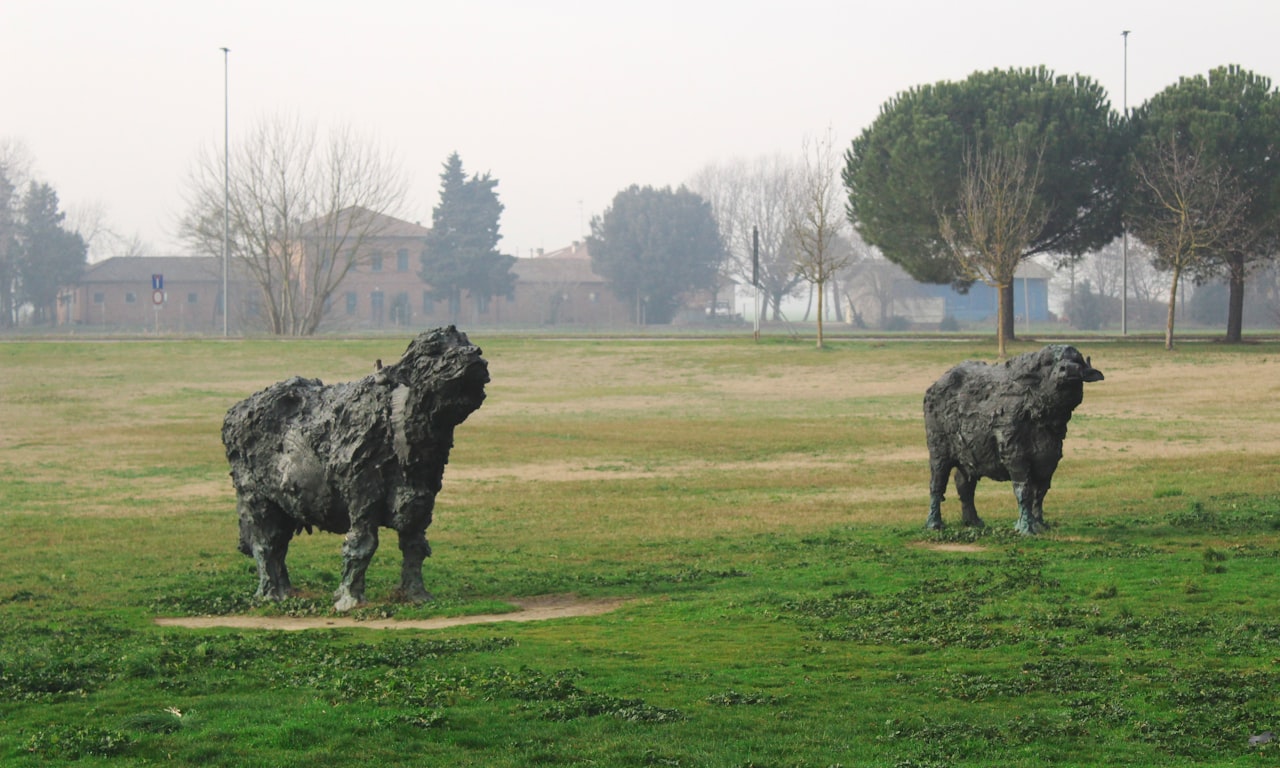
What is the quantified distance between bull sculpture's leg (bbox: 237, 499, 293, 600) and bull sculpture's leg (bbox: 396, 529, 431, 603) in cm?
158

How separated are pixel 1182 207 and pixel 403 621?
174 ft

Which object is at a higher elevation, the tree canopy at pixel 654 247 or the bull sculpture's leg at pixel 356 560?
the tree canopy at pixel 654 247

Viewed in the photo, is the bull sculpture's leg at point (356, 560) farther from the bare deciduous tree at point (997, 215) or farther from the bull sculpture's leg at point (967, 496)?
the bare deciduous tree at point (997, 215)

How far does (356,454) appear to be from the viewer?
15.3m

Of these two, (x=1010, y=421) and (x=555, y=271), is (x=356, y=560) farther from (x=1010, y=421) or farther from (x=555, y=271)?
(x=555, y=271)

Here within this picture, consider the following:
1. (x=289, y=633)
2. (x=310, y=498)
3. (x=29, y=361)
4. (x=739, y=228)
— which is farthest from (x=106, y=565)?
(x=739, y=228)

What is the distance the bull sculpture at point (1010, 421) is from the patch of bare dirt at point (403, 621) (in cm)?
656

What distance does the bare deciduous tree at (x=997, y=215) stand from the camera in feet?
203

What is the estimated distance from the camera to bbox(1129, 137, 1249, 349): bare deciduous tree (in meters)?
60.9

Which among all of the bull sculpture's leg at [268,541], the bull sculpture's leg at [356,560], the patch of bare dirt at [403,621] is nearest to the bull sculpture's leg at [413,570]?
the bull sculpture's leg at [356,560]

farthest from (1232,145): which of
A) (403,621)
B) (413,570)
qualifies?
(403,621)

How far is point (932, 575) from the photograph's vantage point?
674 inches

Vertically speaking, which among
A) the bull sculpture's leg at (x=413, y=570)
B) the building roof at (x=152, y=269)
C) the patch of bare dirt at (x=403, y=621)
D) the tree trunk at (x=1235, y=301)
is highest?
the building roof at (x=152, y=269)

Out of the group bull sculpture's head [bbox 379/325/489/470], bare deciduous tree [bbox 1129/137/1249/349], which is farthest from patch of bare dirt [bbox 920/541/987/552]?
bare deciduous tree [bbox 1129/137/1249/349]
